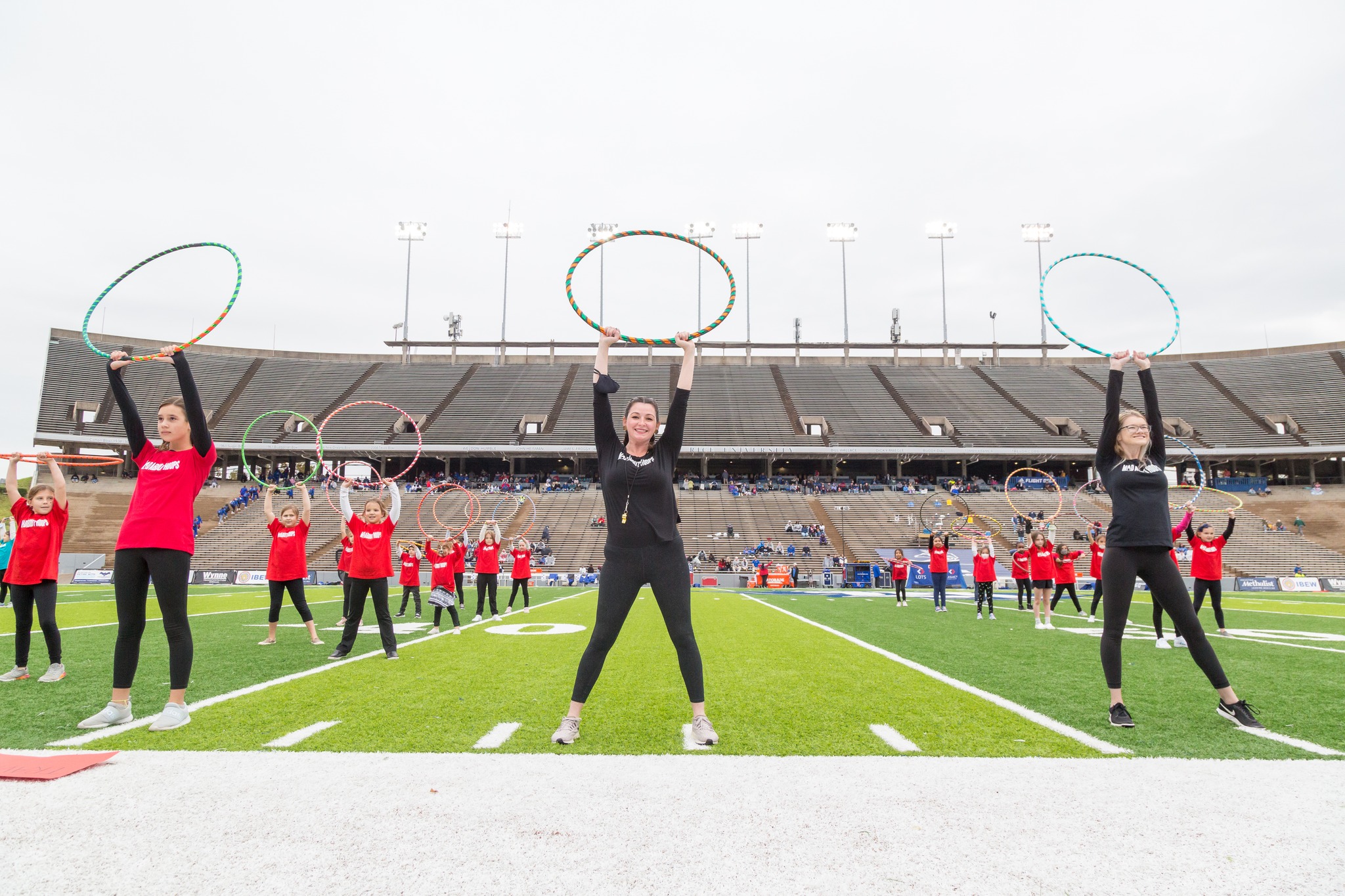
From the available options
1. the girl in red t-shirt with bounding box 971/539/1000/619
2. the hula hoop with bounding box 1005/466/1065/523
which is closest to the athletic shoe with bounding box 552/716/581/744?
the girl in red t-shirt with bounding box 971/539/1000/619

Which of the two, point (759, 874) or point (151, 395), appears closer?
point (759, 874)

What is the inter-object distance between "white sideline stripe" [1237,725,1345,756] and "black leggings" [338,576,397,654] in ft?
25.6

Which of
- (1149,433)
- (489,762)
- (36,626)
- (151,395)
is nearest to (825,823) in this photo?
(489,762)

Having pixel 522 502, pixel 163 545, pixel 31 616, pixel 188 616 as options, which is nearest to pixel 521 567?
pixel 188 616

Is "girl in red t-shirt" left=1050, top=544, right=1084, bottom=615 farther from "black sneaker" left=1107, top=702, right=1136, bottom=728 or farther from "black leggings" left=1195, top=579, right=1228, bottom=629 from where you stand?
"black sneaker" left=1107, top=702, right=1136, bottom=728

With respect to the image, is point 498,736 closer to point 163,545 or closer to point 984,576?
point 163,545

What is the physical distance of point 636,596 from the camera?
170 inches

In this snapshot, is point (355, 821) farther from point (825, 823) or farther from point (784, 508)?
point (784, 508)

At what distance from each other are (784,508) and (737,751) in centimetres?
4086

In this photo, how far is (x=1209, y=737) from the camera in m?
4.20

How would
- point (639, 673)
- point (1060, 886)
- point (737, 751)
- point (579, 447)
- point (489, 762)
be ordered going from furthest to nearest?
point (579, 447)
point (639, 673)
point (737, 751)
point (489, 762)
point (1060, 886)

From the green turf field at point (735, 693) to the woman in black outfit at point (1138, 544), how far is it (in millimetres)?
255

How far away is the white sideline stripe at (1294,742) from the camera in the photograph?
3820 mm

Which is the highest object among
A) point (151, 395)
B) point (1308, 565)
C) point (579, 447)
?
point (151, 395)
